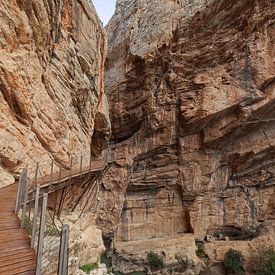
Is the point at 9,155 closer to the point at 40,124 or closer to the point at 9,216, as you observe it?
the point at 40,124

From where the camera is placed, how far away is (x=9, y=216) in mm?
4312

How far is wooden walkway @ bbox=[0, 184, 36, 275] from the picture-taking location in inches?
119

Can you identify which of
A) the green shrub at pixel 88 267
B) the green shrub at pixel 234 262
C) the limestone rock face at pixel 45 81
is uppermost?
the limestone rock face at pixel 45 81

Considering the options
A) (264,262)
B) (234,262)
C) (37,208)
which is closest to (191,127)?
(234,262)

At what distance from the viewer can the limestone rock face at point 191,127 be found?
60.6 ft

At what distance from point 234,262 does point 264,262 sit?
178 centimetres

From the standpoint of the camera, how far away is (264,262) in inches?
653

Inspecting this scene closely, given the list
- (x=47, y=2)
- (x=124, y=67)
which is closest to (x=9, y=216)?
(x=47, y=2)

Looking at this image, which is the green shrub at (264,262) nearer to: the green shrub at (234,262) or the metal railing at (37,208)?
the green shrub at (234,262)

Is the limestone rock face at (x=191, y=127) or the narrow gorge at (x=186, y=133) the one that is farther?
the limestone rock face at (x=191, y=127)

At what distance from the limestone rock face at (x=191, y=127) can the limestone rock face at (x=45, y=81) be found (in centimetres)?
749

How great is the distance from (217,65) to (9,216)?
1815 centimetres

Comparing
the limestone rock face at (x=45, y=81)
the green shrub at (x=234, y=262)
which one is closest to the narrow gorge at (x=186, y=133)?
the green shrub at (x=234, y=262)

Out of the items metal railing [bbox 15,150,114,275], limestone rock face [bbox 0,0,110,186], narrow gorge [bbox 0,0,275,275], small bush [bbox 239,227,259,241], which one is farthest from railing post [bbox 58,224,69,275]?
small bush [bbox 239,227,259,241]
